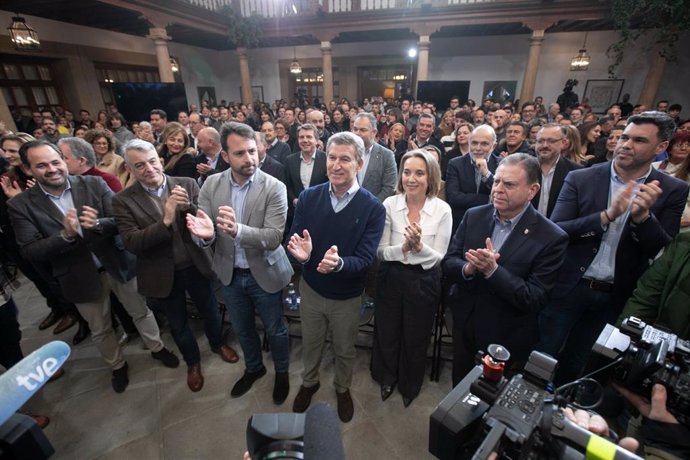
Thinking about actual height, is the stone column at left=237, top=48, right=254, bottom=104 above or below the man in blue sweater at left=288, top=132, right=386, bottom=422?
above

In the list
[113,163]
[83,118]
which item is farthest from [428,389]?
[83,118]

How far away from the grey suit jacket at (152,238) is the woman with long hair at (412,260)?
4.63ft

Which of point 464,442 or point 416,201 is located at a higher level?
point 416,201

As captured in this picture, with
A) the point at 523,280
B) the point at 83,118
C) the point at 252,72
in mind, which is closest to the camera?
the point at 523,280

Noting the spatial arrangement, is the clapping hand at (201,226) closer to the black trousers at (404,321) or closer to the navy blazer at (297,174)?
the black trousers at (404,321)

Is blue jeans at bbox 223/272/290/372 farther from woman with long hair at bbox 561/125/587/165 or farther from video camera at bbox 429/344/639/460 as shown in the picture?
woman with long hair at bbox 561/125/587/165

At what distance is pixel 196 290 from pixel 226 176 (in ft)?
3.35

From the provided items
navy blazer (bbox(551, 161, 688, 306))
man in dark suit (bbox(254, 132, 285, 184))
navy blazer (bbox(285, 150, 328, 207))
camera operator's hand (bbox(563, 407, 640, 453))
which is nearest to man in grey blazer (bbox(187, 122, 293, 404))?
man in dark suit (bbox(254, 132, 285, 184))

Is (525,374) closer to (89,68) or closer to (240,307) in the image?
(240,307)

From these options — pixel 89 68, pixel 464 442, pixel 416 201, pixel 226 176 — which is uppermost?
pixel 89 68

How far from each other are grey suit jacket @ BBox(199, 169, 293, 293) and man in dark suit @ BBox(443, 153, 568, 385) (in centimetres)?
117

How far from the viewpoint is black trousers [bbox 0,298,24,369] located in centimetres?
224

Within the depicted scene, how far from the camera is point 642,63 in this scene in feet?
37.3

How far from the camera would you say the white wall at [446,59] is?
36.2ft
